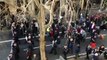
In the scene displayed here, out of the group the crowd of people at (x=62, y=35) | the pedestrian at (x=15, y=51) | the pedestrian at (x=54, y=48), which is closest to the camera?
the pedestrian at (x=15, y=51)

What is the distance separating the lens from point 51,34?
17172 mm

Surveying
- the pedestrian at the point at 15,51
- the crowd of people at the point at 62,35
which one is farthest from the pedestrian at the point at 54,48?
the pedestrian at the point at 15,51

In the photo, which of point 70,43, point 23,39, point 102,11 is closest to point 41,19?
point 70,43

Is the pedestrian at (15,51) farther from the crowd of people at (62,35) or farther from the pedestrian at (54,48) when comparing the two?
the pedestrian at (54,48)

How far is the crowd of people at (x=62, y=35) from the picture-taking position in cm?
1524

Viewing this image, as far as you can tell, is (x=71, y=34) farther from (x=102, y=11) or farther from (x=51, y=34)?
(x=102, y=11)

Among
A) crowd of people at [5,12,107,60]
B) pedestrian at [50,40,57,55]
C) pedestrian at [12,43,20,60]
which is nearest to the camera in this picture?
pedestrian at [12,43,20,60]

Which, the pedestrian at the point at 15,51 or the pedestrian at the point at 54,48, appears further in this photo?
the pedestrian at the point at 54,48

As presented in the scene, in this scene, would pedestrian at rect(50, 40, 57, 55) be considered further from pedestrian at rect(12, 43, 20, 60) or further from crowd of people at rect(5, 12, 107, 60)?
pedestrian at rect(12, 43, 20, 60)

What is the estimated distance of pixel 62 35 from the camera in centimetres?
1844

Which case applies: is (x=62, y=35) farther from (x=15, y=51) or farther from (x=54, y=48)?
(x=15, y=51)

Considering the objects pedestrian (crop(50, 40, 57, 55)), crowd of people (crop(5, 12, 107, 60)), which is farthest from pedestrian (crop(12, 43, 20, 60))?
pedestrian (crop(50, 40, 57, 55))

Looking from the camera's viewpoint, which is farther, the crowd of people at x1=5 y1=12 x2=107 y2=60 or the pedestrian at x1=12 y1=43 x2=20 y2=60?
the crowd of people at x1=5 y1=12 x2=107 y2=60

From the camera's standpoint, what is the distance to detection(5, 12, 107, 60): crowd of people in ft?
50.0
